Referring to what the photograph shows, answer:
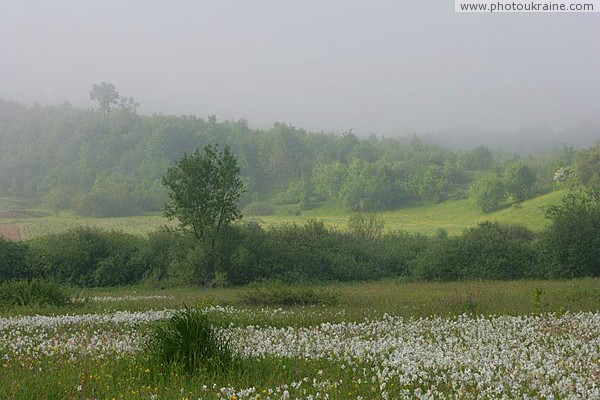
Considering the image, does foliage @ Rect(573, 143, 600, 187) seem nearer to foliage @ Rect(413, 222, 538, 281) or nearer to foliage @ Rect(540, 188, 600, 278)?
foliage @ Rect(540, 188, 600, 278)

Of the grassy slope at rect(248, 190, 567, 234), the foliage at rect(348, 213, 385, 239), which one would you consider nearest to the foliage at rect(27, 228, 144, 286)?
the foliage at rect(348, 213, 385, 239)

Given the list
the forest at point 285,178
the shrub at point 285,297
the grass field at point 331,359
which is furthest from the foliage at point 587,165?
the grass field at point 331,359

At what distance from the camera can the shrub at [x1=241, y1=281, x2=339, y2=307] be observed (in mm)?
23062

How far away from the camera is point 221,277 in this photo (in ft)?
125

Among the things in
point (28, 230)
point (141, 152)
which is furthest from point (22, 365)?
point (141, 152)

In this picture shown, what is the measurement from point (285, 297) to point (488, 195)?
117316 millimetres

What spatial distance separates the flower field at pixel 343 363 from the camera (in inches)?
341

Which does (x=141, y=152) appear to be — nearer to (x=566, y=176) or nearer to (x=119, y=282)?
(x=566, y=176)

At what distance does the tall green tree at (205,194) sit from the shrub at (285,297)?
15.2m

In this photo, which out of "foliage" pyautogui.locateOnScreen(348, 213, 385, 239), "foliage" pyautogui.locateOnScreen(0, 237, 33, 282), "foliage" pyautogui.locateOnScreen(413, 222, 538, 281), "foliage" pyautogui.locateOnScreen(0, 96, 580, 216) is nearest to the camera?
"foliage" pyautogui.locateOnScreen(413, 222, 538, 281)

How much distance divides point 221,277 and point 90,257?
11.4 m

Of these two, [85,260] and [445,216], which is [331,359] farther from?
[445,216]

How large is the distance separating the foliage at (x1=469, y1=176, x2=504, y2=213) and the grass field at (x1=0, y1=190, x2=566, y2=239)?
6.68ft

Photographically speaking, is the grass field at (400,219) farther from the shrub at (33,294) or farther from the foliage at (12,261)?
the shrub at (33,294)
